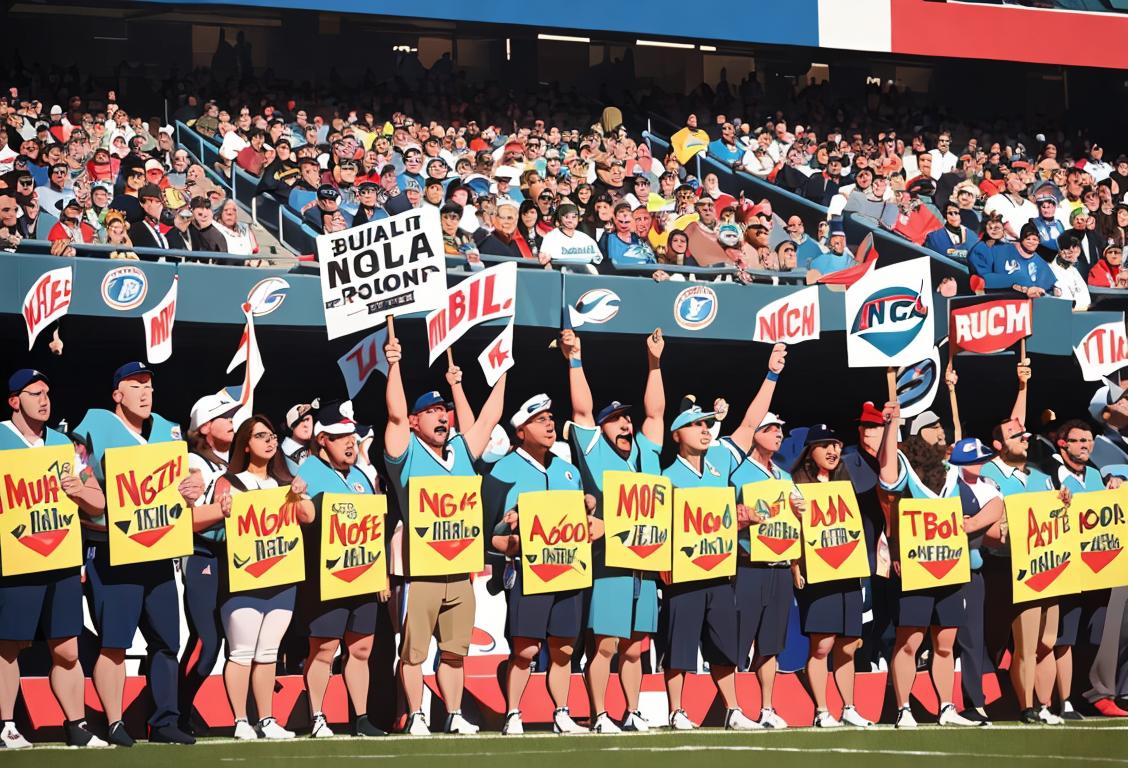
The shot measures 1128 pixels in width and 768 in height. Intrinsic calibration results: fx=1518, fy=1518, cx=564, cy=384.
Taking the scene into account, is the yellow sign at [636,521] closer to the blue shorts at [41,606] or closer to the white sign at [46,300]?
the blue shorts at [41,606]

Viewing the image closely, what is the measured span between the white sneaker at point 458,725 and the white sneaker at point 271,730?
0.69m

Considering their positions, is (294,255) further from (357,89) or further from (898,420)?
(898,420)

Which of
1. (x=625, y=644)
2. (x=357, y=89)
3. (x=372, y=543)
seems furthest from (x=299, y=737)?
(x=357, y=89)

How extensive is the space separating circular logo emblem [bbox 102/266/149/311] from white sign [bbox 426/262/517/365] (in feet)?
4.14

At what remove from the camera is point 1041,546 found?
24.6 ft

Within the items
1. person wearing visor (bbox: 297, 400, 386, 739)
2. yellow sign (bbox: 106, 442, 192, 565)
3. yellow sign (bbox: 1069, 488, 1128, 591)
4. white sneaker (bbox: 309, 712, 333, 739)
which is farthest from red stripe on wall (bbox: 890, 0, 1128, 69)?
white sneaker (bbox: 309, 712, 333, 739)

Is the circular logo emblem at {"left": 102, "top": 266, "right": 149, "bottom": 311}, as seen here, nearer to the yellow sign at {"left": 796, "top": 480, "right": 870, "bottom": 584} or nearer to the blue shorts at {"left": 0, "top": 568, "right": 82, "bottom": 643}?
the blue shorts at {"left": 0, "top": 568, "right": 82, "bottom": 643}

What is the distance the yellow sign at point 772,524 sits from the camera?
279 inches

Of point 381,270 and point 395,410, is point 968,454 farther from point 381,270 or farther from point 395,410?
point 381,270

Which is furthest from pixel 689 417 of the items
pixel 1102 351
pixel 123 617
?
pixel 123 617

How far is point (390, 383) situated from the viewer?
6.76 m

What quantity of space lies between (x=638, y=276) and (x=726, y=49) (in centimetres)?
149

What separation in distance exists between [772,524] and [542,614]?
118 cm

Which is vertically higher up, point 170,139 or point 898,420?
point 170,139
